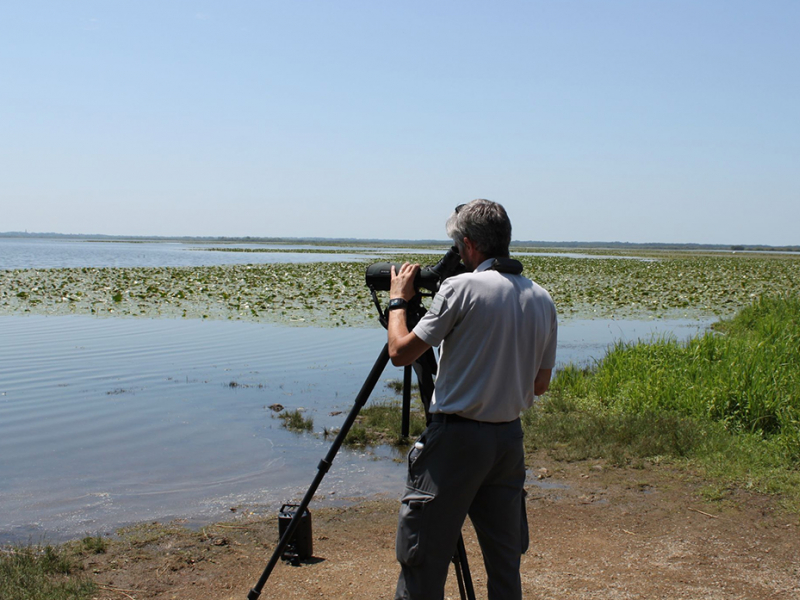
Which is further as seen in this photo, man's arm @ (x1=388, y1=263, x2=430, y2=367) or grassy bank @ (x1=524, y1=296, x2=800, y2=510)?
grassy bank @ (x1=524, y1=296, x2=800, y2=510)

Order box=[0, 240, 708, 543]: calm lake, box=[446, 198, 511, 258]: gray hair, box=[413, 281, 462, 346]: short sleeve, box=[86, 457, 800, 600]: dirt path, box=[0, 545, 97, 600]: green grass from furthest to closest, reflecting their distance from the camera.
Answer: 1. box=[0, 240, 708, 543]: calm lake
2. box=[86, 457, 800, 600]: dirt path
3. box=[0, 545, 97, 600]: green grass
4. box=[446, 198, 511, 258]: gray hair
5. box=[413, 281, 462, 346]: short sleeve

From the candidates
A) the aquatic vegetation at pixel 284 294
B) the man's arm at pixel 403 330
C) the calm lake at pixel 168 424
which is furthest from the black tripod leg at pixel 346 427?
the aquatic vegetation at pixel 284 294

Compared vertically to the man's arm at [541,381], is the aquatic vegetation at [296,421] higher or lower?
lower

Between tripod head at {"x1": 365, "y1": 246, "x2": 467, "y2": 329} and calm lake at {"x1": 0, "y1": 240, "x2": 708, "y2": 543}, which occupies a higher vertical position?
tripod head at {"x1": 365, "y1": 246, "x2": 467, "y2": 329}

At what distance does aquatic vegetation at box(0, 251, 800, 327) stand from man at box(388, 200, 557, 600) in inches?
498

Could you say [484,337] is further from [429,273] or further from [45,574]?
[45,574]

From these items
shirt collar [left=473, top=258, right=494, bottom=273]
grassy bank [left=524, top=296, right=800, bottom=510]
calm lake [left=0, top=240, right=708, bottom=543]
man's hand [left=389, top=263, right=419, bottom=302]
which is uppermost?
shirt collar [left=473, top=258, right=494, bottom=273]

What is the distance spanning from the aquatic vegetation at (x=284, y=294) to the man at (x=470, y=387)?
12660mm

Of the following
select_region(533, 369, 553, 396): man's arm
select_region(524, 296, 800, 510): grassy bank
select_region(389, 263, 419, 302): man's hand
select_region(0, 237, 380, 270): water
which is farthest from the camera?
select_region(0, 237, 380, 270): water

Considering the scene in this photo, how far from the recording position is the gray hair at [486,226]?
240 centimetres

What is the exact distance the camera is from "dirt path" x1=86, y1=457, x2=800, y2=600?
12.0 ft

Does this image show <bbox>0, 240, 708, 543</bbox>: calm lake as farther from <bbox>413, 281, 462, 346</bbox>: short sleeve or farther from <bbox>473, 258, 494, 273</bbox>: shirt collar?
<bbox>473, 258, 494, 273</bbox>: shirt collar

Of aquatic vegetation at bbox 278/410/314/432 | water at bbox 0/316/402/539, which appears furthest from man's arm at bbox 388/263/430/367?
aquatic vegetation at bbox 278/410/314/432

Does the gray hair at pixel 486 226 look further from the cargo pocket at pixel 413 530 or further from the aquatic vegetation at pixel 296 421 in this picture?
the aquatic vegetation at pixel 296 421
